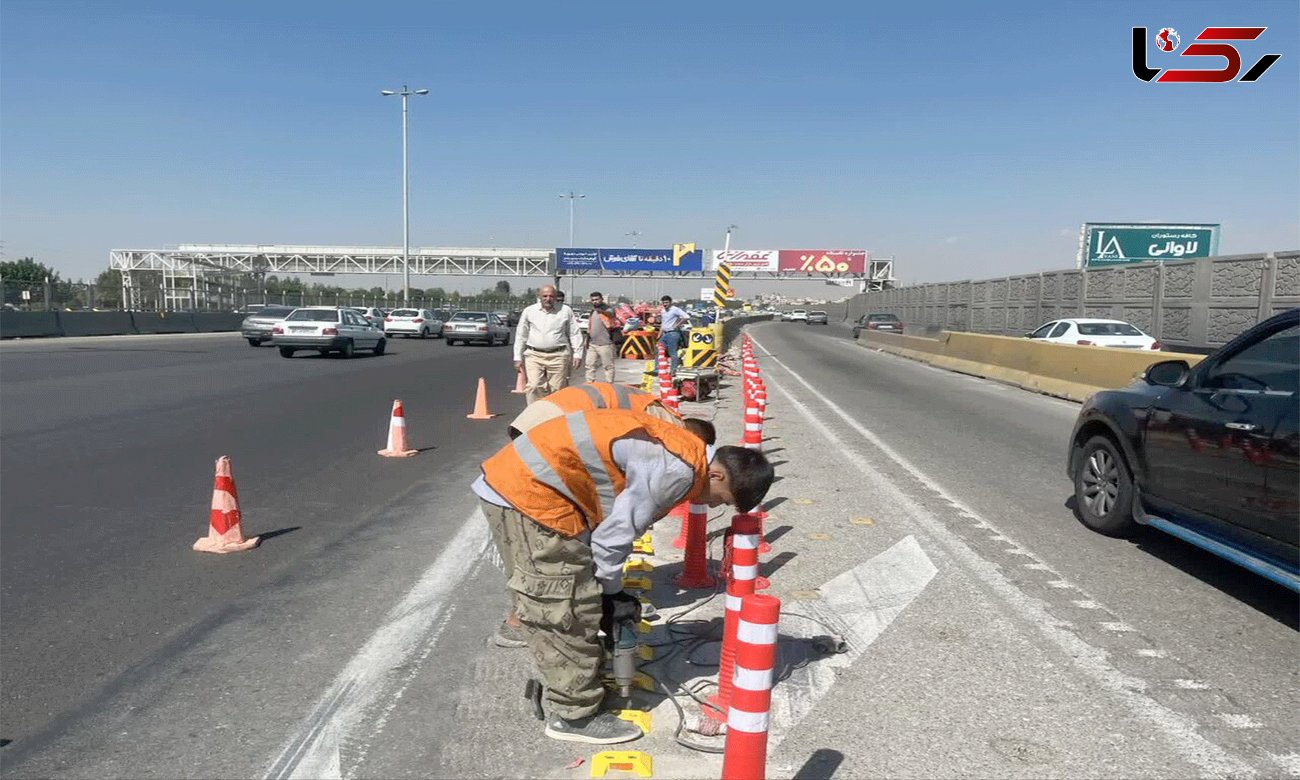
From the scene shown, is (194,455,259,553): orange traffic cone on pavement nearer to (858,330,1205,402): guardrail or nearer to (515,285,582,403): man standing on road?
(515,285,582,403): man standing on road

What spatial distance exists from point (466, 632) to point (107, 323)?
34.2m

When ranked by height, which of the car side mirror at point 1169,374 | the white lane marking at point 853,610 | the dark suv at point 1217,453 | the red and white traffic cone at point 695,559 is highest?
the car side mirror at point 1169,374

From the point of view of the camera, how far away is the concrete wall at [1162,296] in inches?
720

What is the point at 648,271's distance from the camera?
2611 inches

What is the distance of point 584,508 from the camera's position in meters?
3.46

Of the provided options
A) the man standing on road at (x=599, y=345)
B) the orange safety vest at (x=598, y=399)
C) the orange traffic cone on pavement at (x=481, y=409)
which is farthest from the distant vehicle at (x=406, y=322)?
the orange safety vest at (x=598, y=399)

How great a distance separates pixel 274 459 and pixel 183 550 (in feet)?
10.9

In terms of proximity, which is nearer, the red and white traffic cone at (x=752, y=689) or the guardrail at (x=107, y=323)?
the red and white traffic cone at (x=752, y=689)

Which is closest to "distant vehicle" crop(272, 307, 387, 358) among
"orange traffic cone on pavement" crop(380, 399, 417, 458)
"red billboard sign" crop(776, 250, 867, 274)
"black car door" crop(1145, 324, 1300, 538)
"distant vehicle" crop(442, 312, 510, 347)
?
"distant vehicle" crop(442, 312, 510, 347)

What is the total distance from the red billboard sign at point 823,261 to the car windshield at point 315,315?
5443cm

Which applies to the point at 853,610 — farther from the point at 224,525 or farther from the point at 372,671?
the point at 224,525

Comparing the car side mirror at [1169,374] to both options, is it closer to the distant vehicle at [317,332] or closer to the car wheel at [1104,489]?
the car wheel at [1104,489]

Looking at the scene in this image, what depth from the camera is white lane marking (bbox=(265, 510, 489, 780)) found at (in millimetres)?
3270

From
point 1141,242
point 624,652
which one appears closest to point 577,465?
point 624,652
